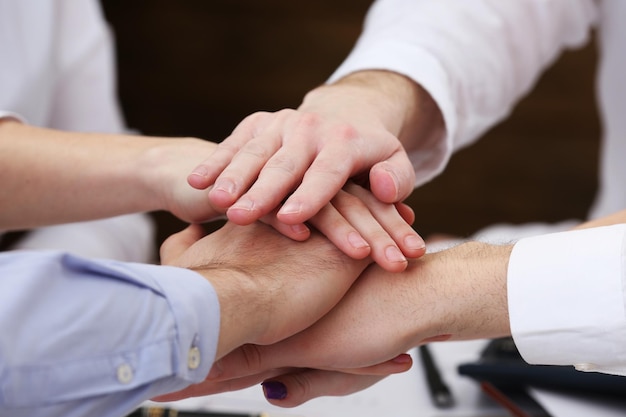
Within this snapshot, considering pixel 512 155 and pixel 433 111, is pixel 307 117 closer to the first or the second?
pixel 433 111

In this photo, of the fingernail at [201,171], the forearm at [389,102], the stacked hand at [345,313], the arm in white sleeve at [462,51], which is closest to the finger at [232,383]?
the stacked hand at [345,313]

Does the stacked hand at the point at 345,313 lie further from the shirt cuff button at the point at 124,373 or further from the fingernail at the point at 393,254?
the shirt cuff button at the point at 124,373

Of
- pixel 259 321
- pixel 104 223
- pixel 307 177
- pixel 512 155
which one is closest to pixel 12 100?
→ pixel 104 223

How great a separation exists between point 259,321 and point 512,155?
7.46 ft

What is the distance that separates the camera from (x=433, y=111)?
3.68 feet

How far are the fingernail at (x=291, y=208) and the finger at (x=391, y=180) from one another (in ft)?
0.36

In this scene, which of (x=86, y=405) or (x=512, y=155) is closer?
(x=86, y=405)

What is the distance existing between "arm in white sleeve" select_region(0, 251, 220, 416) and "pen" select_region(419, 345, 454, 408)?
1.32ft

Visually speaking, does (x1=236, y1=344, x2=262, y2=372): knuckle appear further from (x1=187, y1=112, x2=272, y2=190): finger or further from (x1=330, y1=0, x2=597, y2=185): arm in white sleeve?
(x1=330, y1=0, x2=597, y2=185): arm in white sleeve

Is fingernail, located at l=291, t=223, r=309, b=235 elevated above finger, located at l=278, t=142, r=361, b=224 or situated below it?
below

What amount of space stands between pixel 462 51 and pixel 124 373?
32.9 inches

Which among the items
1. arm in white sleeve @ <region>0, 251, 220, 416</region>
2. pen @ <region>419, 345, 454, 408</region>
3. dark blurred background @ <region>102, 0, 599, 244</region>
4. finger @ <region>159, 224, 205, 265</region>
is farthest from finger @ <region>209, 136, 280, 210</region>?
dark blurred background @ <region>102, 0, 599, 244</region>

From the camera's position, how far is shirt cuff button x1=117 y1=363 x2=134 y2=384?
0.52 m

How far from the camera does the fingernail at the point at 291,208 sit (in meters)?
0.76
